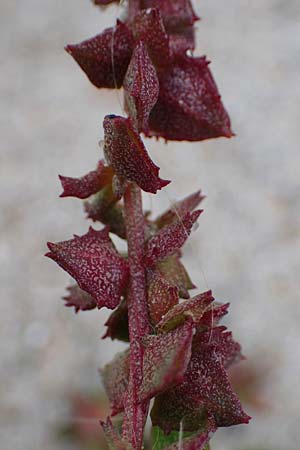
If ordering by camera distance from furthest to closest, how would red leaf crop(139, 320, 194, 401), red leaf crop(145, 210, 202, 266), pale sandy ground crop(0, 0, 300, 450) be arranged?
pale sandy ground crop(0, 0, 300, 450) → red leaf crop(145, 210, 202, 266) → red leaf crop(139, 320, 194, 401)

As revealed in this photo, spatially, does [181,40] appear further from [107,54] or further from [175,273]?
[175,273]

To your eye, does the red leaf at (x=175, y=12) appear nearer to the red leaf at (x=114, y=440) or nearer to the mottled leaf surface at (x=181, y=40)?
→ the mottled leaf surface at (x=181, y=40)

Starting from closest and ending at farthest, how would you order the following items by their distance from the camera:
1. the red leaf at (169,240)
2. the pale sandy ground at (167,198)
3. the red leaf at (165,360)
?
the red leaf at (165,360) → the red leaf at (169,240) → the pale sandy ground at (167,198)

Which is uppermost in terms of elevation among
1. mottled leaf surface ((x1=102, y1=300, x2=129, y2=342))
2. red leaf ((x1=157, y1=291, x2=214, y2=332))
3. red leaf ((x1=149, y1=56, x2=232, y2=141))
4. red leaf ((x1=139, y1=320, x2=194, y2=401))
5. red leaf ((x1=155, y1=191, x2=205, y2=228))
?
red leaf ((x1=149, y1=56, x2=232, y2=141))

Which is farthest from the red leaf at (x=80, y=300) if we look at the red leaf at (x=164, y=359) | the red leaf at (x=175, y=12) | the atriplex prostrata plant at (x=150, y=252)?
the red leaf at (x=175, y=12)

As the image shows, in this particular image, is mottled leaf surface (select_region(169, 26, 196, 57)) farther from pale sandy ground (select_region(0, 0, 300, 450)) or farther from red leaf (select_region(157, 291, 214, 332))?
pale sandy ground (select_region(0, 0, 300, 450))

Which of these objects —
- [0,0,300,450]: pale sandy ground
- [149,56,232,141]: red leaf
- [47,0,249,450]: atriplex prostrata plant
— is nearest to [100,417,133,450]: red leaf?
[47,0,249,450]: atriplex prostrata plant
